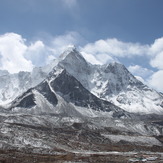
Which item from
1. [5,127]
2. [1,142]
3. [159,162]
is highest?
[5,127]

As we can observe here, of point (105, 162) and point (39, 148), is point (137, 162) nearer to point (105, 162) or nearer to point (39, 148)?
point (105, 162)

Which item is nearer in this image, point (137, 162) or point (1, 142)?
point (137, 162)

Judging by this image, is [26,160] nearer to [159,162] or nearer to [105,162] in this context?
[105,162]

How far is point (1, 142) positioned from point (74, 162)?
57122mm

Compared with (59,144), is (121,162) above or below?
below

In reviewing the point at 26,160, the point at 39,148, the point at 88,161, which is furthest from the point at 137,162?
the point at 39,148

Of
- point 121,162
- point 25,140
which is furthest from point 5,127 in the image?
point 121,162

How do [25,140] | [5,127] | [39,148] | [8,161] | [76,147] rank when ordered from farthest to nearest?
[5,127] → [76,147] → [25,140] → [39,148] → [8,161]

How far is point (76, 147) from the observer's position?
169875 mm

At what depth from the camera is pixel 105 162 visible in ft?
346

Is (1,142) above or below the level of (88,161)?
above

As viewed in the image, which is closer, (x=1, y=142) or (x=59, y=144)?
(x=1, y=142)

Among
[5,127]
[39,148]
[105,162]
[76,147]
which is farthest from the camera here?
[5,127]

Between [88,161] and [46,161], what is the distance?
15185 mm
